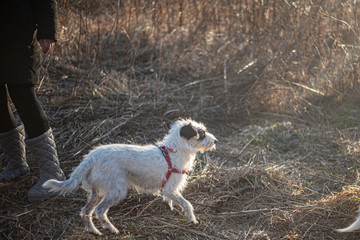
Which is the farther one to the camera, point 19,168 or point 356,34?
point 356,34

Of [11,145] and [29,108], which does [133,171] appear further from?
[11,145]

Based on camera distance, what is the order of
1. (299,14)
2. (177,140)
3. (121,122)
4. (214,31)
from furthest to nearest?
(214,31) < (299,14) < (121,122) < (177,140)

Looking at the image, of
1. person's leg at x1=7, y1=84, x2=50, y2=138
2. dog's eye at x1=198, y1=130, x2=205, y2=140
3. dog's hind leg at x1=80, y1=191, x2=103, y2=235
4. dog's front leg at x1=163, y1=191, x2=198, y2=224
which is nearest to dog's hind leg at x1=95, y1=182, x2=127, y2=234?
dog's hind leg at x1=80, y1=191, x2=103, y2=235

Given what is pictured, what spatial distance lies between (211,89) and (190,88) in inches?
15.4

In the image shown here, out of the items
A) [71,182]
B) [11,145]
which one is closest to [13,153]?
[11,145]

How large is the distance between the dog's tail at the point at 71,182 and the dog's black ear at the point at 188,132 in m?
0.93

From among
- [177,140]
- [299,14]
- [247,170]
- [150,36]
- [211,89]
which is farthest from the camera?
[150,36]

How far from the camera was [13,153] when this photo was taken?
382cm

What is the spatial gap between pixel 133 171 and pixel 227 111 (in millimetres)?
3114

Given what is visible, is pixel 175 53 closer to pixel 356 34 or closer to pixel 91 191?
pixel 356 34

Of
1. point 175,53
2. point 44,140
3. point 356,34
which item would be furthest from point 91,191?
point 356,34

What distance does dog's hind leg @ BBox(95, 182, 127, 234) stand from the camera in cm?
312

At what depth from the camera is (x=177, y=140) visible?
11.6 feet

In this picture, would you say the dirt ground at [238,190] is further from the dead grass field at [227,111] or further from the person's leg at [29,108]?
the person's leg at [29,108]
